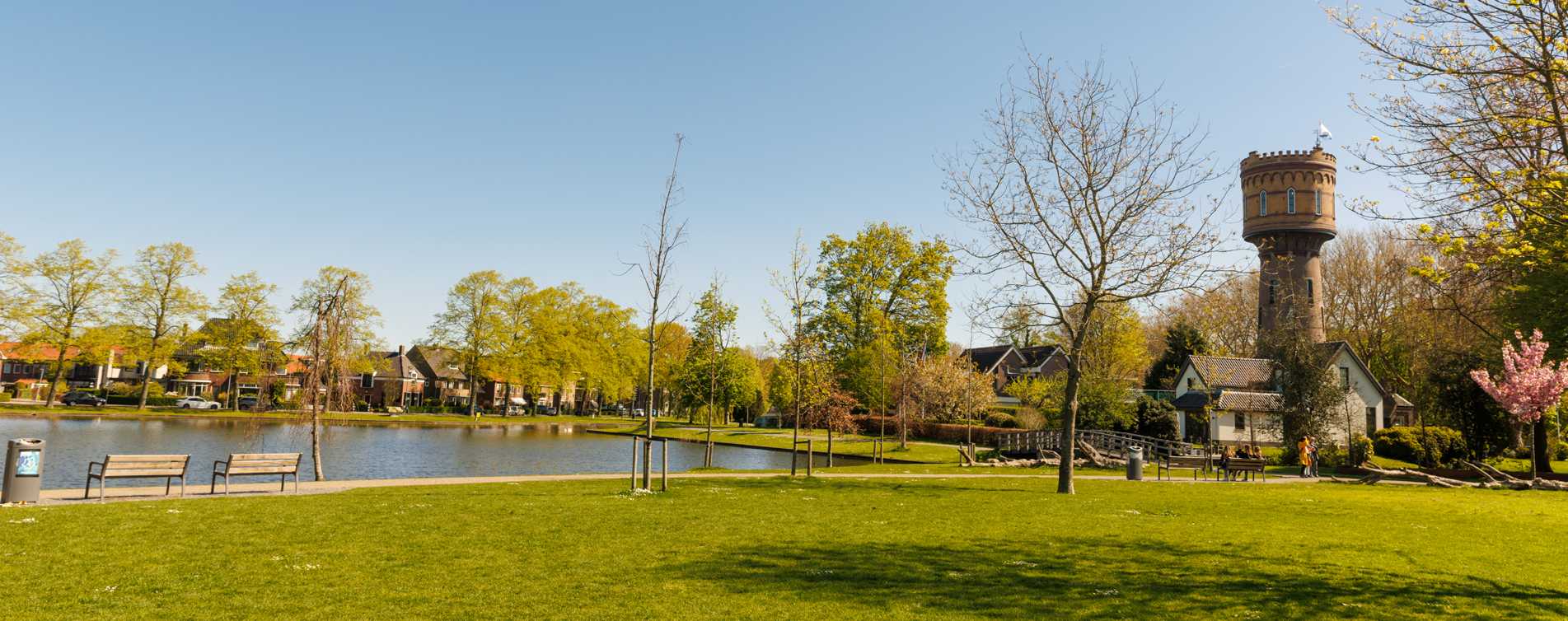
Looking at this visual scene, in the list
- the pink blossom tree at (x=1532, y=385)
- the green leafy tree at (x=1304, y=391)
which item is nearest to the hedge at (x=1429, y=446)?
the green leafy tree at (x=1304, y=391)

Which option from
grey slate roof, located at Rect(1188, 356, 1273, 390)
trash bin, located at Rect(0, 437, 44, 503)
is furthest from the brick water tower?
trash bin, located at Rect(0, 437, 44, 503)

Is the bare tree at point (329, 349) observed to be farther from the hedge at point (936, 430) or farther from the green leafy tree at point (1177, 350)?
the green leafy tree at point (1177, 350)

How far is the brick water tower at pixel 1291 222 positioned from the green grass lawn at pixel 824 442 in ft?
88.6

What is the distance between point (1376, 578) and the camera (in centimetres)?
1038

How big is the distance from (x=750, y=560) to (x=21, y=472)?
13107mm

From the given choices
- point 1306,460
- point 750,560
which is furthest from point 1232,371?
point 750,560

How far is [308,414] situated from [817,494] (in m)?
14.2

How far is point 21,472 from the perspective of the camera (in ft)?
47.0

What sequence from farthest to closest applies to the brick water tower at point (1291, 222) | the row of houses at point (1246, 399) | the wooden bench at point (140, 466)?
the brick water tower at point (1291, 222)
the row of houses at point (1246, 399)
the wooden bench at point (140, 466)

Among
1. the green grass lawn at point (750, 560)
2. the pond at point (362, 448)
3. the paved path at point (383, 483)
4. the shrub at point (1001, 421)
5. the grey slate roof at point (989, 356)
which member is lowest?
the pond at point (362, 448)

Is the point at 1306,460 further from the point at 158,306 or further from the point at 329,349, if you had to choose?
the point at 158,306

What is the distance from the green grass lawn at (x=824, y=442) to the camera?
137 feet

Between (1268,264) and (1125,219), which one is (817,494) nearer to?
(1125,219)

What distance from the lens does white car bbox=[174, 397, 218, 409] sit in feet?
225
